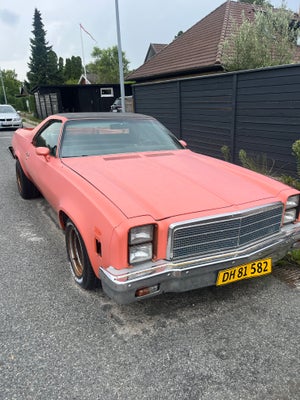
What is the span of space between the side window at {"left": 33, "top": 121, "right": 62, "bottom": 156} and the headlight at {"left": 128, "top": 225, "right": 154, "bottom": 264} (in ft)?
6.21

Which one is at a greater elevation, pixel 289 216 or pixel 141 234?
pixel 141 234

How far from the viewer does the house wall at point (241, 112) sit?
570 centimetres

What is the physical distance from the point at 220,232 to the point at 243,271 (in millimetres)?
405

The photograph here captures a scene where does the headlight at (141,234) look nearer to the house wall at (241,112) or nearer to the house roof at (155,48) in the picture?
the house wall at (241,112)

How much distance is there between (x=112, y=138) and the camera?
3760 mm

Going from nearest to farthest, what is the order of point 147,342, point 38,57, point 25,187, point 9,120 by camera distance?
1. point 147,342
2. point 25,187
3. point 9,120
4. point 38,57

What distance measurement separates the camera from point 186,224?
Answer: 220cm

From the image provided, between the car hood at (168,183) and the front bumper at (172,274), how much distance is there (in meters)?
0.35

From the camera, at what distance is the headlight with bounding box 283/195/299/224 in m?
2.79

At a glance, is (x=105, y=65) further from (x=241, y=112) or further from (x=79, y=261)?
(x=79, y=261)

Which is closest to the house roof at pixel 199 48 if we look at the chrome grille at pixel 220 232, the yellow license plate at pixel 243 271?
the chrome grille at pixel 220 232

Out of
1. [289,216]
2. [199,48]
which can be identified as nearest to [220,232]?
[289,216]

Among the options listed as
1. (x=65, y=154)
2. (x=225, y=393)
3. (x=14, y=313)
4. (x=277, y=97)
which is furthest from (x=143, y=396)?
(x=277, y=97)

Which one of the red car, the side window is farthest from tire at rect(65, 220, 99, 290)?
the side window
